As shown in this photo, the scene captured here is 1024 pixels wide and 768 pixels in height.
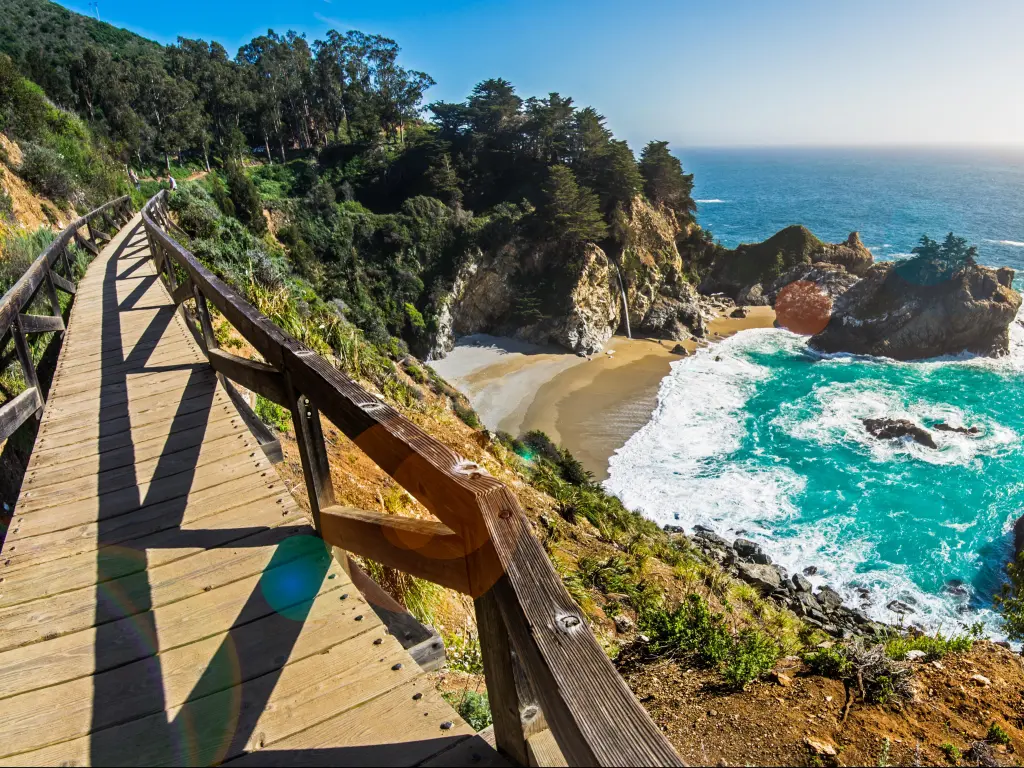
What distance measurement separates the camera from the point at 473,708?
298 centimetres

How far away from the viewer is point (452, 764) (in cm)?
160

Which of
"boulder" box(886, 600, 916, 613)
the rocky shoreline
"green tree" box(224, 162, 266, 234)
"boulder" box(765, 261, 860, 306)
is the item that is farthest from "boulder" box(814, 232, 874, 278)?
"green tree" box(224, 162, 266, 234)

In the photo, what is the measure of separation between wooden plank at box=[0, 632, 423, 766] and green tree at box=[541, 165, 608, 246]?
36325mm

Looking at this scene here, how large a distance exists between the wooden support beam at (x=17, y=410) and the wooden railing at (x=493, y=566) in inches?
112

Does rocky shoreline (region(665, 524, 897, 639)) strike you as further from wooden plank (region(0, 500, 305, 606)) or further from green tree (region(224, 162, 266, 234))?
green tree (region(224, 162, 266, 234))

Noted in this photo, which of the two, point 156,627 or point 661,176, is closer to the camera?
point 156,627

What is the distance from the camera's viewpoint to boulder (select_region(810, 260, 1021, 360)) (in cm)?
Result: 3412

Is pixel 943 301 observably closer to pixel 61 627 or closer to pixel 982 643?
pixel 982 643

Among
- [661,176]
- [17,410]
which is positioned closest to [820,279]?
[661,176]

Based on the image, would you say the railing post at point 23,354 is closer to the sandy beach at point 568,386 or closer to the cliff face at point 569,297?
the sandy beach at point 568,386

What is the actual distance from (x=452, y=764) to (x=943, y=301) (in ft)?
144

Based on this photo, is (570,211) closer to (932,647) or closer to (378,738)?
(932,647)

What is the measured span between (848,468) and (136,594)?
25.7 meters

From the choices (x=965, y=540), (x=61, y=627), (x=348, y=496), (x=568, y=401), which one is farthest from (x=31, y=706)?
(x=568, y=401)
